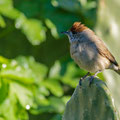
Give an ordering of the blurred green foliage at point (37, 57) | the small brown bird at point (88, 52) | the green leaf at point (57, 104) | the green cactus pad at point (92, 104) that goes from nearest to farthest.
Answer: the green cactus pad at point (92, 104) → the small brown bird at point (88, 52) → the blurred green foliage at point (37, 57) → the green leaf at point (57, 104)

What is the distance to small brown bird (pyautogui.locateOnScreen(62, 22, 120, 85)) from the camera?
302 centimetres

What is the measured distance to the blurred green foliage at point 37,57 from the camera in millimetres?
3797

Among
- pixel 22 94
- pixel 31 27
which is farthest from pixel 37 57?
pixel 22 94

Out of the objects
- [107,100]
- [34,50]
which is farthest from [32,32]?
[107,100]

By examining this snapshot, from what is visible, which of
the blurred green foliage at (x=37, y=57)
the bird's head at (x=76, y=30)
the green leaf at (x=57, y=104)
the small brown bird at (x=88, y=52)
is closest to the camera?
the small brown bird at (x=88, y=52)

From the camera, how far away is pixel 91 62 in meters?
3.04

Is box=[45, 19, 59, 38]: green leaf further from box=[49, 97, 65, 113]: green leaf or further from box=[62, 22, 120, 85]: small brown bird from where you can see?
box=[62, 22, 120, 85]: small brown bird

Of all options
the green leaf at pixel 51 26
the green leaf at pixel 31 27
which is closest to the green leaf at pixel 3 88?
the green leaf at pixel 31 27

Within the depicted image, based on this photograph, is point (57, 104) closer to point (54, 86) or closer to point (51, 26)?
point (54, 86)

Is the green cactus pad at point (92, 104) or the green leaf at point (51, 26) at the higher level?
the green cactus pad at point (92, 104)

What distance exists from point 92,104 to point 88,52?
1.95ft

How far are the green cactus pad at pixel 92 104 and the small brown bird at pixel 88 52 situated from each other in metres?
0.40

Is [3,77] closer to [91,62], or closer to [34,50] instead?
[91,62]

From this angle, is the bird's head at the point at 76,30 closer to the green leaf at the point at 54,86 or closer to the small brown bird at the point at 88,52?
the small brown bird at the point at 88,52
